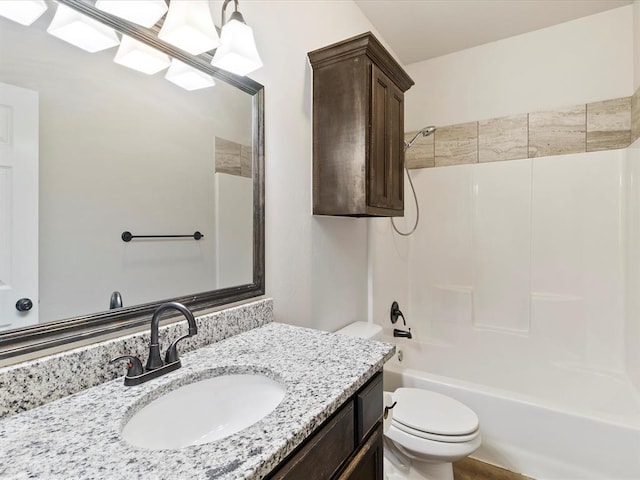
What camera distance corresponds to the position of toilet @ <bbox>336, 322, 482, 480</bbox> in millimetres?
1466

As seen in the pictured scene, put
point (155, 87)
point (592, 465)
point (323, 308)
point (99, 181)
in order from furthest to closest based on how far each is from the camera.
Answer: point (323, 308), point (592, 465), point (155, 87), point (99, 181)

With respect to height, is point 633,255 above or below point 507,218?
below

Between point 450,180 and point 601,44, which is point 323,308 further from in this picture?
point 601,44

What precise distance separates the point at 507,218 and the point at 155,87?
7.67ft

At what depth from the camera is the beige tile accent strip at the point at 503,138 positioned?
234 cm

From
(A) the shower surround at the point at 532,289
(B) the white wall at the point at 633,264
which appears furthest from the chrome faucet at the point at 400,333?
(B) the white wall at the point at 633,264

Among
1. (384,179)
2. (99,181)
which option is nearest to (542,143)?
(384,179)

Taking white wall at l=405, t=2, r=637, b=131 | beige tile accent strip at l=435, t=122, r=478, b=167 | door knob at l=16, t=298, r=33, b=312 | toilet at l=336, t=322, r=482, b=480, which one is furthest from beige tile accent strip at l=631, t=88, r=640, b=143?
door knob at l=16, t=298, r=33, b=312

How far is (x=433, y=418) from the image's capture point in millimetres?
1579

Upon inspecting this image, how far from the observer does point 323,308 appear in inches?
67.7

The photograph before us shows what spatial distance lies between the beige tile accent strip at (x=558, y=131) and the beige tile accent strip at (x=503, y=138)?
0.05 m

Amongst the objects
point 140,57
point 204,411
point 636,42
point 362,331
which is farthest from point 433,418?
point 636,42

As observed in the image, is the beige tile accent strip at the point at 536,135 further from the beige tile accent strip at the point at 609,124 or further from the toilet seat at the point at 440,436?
the toilet seat at the point at 440,436

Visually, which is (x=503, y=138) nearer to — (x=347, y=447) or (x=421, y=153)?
(x=421, y=153)
